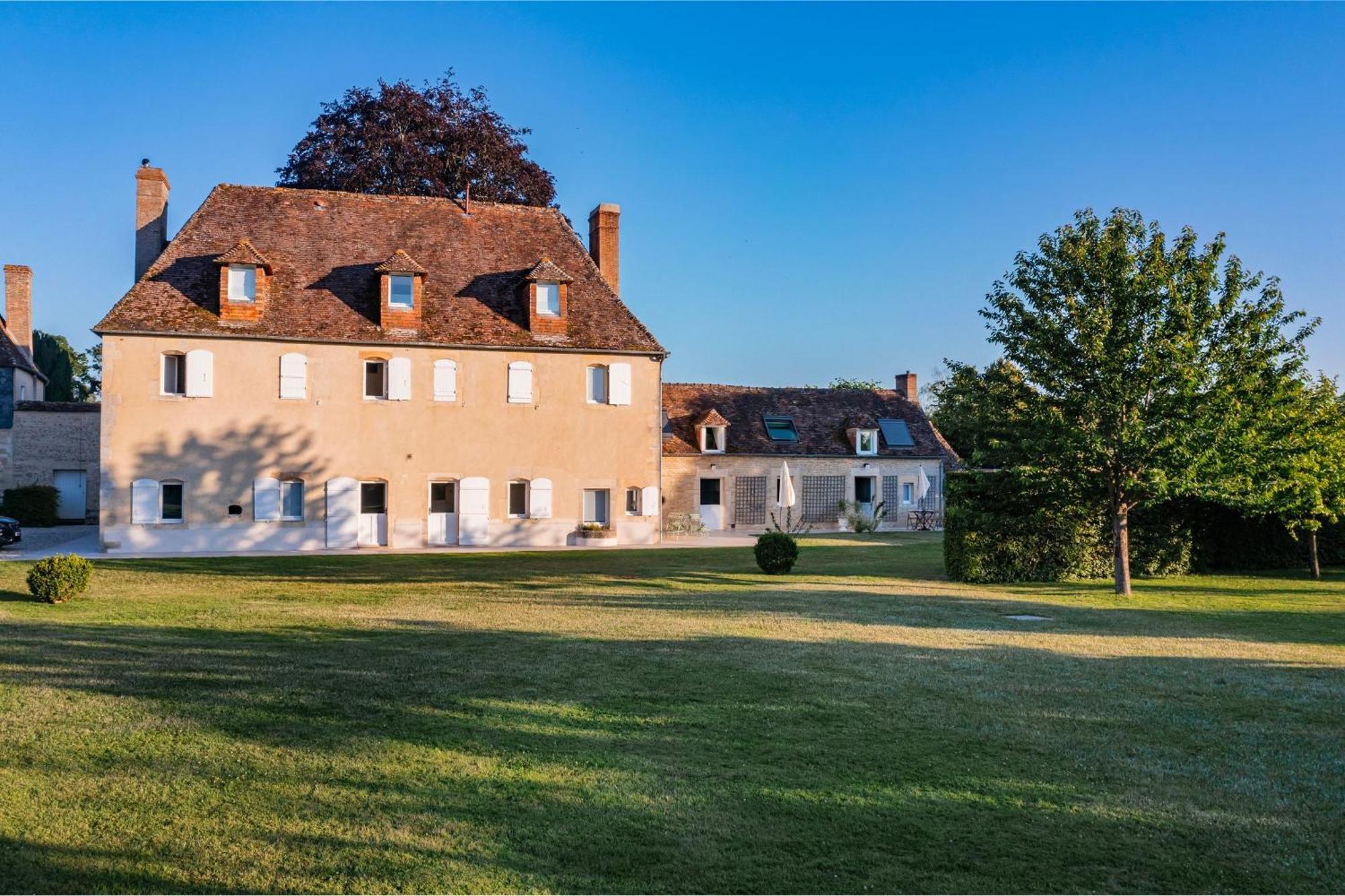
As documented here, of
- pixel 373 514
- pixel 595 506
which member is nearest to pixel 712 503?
pixel 595 506

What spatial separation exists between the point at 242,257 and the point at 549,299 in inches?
311

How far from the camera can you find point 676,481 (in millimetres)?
35688

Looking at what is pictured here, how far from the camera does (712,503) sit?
36406 millimetres

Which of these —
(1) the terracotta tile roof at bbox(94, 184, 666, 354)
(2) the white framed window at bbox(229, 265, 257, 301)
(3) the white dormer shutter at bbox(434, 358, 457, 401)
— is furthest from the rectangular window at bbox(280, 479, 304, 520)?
(2) the white framed window at bbox(229, 265, 257, 301)

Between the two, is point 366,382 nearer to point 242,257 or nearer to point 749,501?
point 242,257

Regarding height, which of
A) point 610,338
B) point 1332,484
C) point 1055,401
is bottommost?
point 1332,484

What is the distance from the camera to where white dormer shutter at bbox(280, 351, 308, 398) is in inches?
1011

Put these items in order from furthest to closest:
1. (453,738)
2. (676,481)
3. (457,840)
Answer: (676,481)
(453,738)
(457,840)

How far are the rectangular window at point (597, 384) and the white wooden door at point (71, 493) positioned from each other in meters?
21.3

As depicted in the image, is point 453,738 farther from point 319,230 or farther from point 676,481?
point 676,481

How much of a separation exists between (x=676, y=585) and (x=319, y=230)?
16215mm

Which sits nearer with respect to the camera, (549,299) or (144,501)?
(144,501)

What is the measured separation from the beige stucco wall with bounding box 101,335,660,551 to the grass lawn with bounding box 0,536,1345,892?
11.5 m

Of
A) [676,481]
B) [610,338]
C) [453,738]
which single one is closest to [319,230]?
[610,338]
